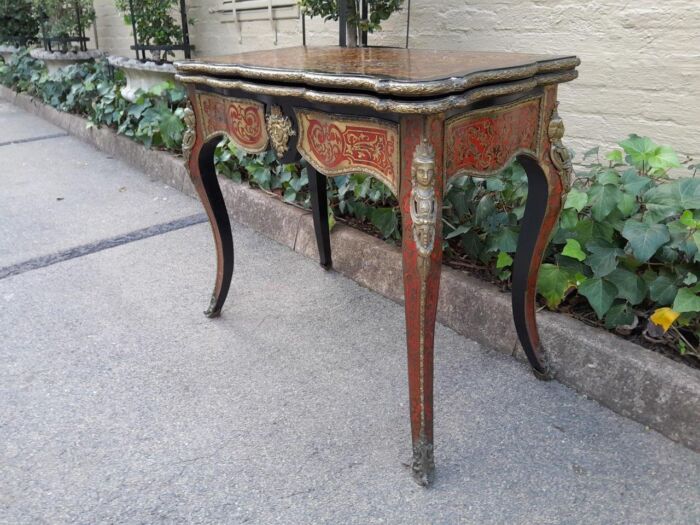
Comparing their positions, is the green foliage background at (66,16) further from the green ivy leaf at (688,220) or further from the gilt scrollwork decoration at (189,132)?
the green ivy leaf at (688,220)

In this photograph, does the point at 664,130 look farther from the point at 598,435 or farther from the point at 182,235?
the point at 182,235

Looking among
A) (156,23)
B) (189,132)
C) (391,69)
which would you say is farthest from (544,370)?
(156,23)

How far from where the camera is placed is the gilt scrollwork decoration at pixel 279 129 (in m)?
1.56

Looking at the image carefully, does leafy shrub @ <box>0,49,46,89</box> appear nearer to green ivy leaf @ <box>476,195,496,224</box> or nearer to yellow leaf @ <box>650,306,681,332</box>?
green ivy leaf @ <box>476,195,496,224</box>

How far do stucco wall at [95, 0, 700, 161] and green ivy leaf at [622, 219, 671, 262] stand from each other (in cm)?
69

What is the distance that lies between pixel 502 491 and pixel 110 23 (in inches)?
259

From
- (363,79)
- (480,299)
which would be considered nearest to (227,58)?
(363,79)

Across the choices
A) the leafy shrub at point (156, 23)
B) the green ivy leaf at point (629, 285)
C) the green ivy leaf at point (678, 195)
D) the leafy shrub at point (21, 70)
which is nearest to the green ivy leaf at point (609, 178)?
the green ivy leaf at point (678, 195)

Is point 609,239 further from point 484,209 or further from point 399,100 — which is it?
point 399,100

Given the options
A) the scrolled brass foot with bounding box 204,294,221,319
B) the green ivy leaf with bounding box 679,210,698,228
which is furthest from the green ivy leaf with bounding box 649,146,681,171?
the scrolled brass foot with bounding box 204,294,221,319

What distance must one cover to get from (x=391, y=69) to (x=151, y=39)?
4.34 metres

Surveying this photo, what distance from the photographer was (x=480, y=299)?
206cm

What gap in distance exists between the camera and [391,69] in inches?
54.3

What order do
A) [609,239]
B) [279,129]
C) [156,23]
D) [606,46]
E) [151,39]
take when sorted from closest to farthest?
1. [279,129]
2. [609,239]
3. [606,46]
4. [156,23]
5. [151,39]
